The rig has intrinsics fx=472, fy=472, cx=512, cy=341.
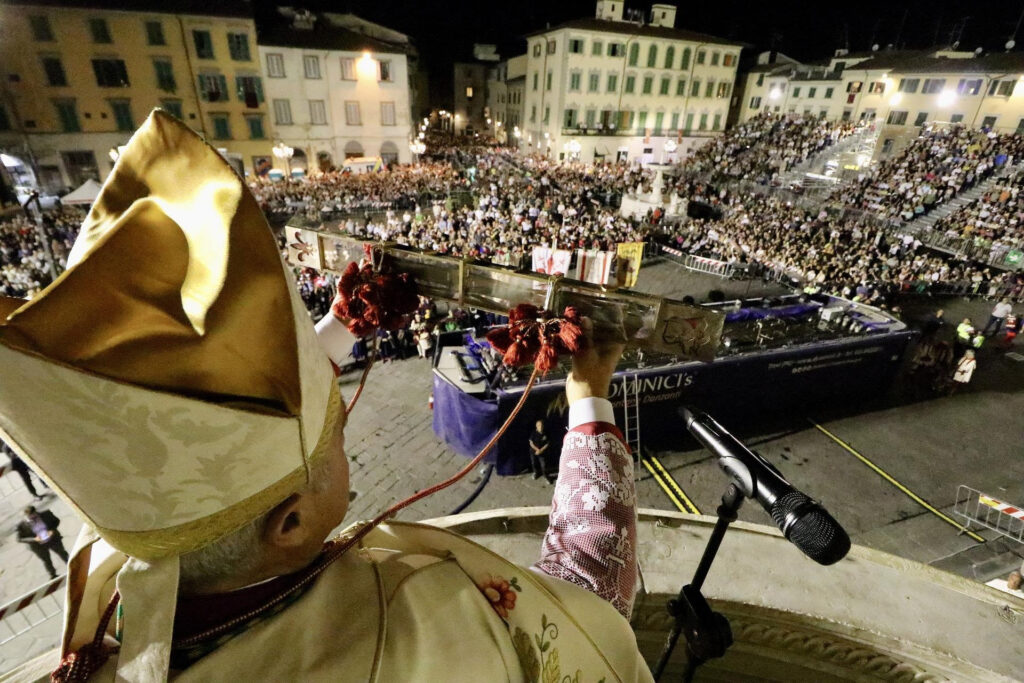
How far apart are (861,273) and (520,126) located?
41.1 meters

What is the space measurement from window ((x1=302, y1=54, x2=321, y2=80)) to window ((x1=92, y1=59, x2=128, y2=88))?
1104 cm

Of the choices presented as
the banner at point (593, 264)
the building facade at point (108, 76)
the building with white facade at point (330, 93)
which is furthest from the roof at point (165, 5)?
the banner at point (593, 264)

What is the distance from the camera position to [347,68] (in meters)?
36.2

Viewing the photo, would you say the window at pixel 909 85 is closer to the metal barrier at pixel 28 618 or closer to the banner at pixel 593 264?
the banner at pixel 593 264

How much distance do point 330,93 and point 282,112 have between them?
3.87 m

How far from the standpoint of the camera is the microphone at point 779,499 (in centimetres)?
201

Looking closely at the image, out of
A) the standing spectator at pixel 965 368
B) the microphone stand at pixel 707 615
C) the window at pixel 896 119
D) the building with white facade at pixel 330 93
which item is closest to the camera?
the microphone stand at pixel 707 615

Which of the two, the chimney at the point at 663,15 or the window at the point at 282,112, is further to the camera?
the chimney at the point at 663,15

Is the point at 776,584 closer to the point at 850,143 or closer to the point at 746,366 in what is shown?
the point at 746,366

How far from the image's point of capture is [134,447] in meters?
0.94

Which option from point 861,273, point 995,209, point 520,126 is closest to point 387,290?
point 861,273

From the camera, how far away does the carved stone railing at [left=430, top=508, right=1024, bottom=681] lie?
351 centimetres

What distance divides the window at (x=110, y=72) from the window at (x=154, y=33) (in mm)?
2240

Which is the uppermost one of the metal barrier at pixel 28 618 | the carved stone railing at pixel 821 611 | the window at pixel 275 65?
the window at pixel 275 65
